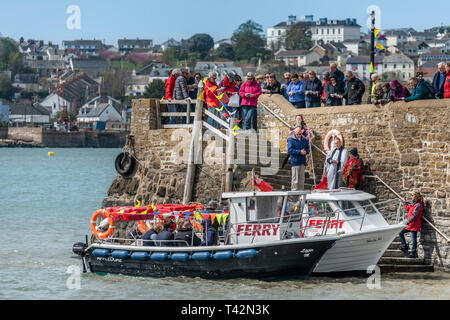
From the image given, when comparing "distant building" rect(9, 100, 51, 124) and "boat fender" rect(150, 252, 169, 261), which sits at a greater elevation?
"distant building" rect(9, 100, 51, 124)

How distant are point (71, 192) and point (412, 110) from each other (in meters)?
31.4

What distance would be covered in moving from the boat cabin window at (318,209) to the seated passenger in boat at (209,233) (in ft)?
6.30

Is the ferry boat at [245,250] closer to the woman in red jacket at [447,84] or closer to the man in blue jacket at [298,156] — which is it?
the man in blue jacket at [298,156]

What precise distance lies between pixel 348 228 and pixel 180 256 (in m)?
3.30

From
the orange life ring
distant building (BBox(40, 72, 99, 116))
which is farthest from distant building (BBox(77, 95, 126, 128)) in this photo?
the orange life ring

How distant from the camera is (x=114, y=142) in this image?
13238cm

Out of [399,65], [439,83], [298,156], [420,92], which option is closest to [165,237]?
[298,156]

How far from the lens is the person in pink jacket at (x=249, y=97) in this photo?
72.5 feet

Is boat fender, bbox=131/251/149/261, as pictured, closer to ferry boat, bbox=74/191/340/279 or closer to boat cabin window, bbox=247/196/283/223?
ferry boat, bbox=74/191/340/279

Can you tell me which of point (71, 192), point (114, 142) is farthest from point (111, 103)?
point (71, 192)

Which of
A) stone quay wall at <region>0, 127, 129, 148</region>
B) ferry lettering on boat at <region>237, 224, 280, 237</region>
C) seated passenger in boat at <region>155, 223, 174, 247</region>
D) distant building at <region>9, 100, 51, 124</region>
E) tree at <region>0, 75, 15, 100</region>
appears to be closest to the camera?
ferry lettering on boat at <region>237, 224, 280, 237</region>

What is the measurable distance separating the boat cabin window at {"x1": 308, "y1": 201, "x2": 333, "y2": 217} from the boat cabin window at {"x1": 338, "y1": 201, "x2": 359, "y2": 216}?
0.80 feet

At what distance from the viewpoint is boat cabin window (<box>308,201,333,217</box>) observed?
720 inches
